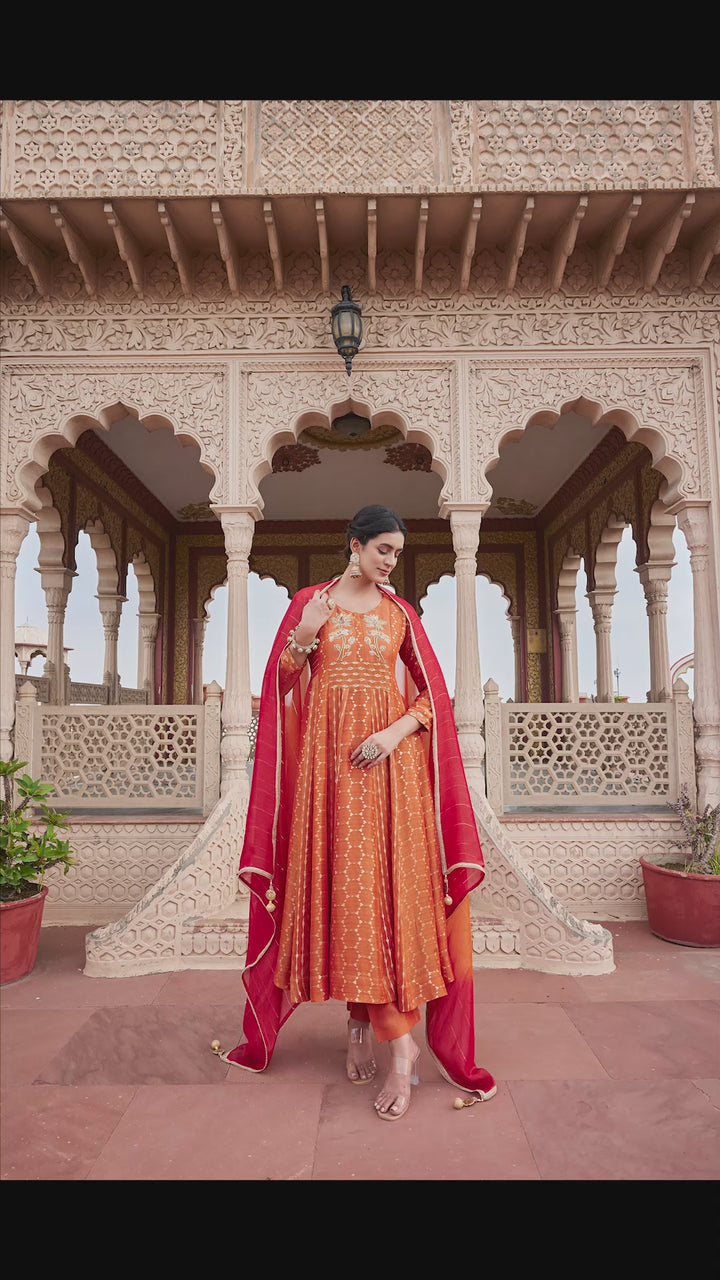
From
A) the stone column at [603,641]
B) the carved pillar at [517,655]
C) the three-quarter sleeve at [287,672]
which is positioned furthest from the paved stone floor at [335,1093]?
the carved pillar at [517,655]

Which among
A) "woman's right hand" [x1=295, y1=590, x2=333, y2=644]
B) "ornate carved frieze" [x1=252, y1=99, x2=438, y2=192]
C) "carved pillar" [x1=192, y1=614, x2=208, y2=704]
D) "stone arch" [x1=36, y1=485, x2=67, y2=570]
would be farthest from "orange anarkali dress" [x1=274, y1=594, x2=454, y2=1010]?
"carved pillar" [x1=192, y1=614, x2=208, y2=704]

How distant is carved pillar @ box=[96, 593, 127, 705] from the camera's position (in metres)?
8.63

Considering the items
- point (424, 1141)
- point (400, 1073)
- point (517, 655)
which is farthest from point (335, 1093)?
point (517, 655)

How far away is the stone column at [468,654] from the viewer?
4.52 m

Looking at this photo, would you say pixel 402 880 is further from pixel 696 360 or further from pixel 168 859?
pixel 696 360

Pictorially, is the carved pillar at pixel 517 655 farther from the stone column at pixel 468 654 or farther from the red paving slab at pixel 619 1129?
the red paving slab at pixel 619 1129

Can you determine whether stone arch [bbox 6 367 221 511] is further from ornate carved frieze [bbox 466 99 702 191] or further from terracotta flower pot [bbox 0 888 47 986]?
terracotta flower pot [bbox 0 888 47 986]

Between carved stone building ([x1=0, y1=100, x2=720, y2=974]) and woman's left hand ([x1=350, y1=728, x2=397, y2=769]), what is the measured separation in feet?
6.55

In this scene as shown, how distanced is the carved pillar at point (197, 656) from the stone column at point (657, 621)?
216 inches

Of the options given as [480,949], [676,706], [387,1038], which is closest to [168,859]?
[480,949]

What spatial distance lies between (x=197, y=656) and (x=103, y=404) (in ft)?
18.6

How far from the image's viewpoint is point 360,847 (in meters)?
2.32

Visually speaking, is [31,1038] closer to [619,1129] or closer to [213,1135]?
[213,1135]

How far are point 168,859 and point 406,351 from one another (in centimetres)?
339
